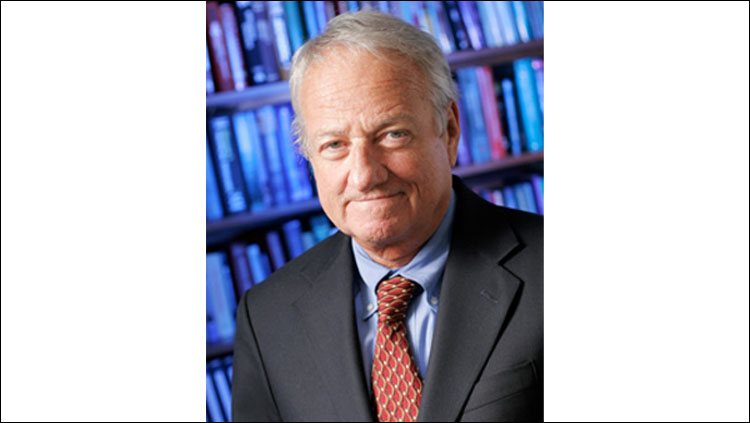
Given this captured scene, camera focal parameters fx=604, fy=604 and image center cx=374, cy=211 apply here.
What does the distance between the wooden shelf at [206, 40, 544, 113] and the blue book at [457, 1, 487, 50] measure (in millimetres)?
18

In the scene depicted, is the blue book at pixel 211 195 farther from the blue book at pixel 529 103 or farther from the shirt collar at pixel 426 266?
the blue book at pixel 529 103

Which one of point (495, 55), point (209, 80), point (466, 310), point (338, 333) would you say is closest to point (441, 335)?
point (466, 310)

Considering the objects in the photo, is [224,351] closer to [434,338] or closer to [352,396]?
[352,396]

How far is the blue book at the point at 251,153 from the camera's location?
1.18 meters

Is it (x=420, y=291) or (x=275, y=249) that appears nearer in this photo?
(x=420, y=291)

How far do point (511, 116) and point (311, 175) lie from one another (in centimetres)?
41

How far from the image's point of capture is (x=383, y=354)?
1096mm

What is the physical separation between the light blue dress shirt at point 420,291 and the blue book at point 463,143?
0.36ft

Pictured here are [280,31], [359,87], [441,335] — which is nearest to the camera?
[359,87]

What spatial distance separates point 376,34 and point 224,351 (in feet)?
2.24

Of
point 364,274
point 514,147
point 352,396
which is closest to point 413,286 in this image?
point 364,274

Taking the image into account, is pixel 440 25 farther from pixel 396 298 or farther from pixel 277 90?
pixel 396 298

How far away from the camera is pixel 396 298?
1.10 meters

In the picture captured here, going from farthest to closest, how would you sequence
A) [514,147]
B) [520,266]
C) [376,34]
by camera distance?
[514,147], [520,266], [376,34]
